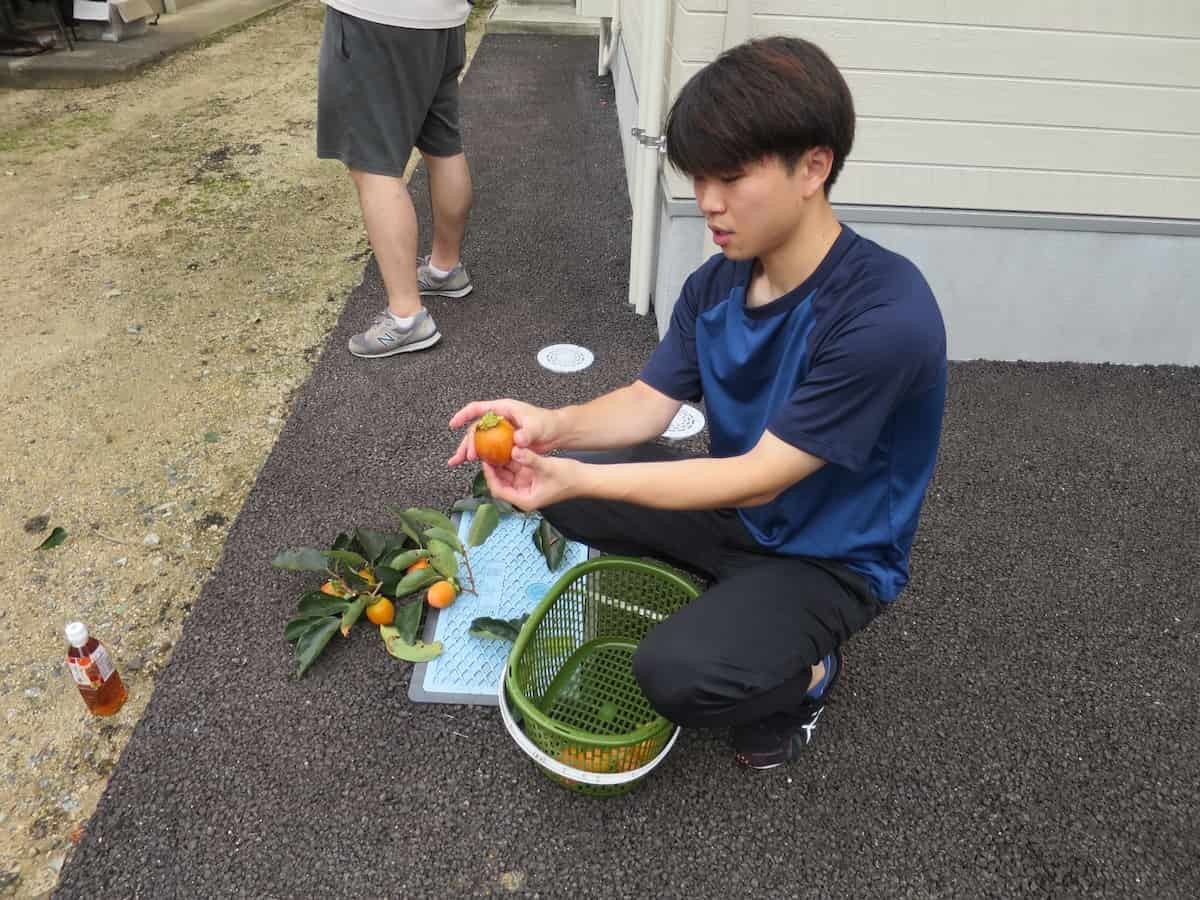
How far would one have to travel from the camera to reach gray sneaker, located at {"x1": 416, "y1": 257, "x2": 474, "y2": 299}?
3.76m

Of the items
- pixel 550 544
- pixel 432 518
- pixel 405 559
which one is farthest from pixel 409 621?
pixel 550 544

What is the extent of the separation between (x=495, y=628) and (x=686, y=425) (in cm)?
121

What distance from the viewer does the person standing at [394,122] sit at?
2.84 m

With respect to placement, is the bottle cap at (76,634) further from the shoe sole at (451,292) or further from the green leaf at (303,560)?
the shoe sole at (451,292)

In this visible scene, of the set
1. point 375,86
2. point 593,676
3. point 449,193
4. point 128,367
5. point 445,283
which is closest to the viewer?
point 593,676

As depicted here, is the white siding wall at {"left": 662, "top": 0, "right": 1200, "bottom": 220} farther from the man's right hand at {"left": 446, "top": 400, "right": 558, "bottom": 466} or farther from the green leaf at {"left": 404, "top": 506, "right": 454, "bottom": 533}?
the man's right hand at {"left": 446, "top": 400, "right": 558, "bottom": 466}

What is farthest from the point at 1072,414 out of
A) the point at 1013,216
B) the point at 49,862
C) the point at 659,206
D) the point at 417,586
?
the point at 49,862

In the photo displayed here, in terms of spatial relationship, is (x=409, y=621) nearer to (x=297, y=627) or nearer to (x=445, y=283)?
(x=297, y=627)

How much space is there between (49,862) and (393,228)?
2.23m

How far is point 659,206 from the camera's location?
350cm

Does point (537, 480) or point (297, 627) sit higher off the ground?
point (537, 480)

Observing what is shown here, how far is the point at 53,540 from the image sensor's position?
7.94ft

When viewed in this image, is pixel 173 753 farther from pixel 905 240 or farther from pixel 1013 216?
pixel 1013 216

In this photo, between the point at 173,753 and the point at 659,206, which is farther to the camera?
the point at 659,206
